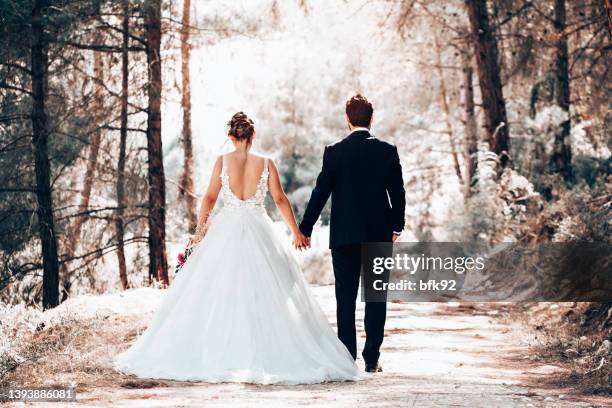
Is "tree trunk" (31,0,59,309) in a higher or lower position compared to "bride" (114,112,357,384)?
higher

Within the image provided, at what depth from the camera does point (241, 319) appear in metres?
7.56

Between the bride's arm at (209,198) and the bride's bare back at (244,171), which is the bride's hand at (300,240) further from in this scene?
the bride's arm at (209,198)

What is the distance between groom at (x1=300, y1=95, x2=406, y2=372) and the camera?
772 centimetres

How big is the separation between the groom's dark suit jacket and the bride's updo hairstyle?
2.36 ft

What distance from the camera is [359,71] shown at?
37688 millimetres

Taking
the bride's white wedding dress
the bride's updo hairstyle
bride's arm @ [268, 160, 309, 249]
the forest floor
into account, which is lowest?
the forest floor

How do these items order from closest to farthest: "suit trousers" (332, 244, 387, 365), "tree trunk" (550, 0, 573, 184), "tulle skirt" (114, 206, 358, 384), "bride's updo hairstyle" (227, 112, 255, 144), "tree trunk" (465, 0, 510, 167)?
"tulle skirt" (114, 206, 358, 384) → "suit trousers" (332, 244, 387, 365) → "bride's updo hairstyle" (227, 112, 255, 144) → "tree trunk" (465, 0, 510, 167) → "tree trunk" (550, 0, 573, 184)

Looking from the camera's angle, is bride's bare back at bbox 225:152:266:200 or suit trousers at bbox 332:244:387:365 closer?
suit trousers at bbox 332:244:387:365

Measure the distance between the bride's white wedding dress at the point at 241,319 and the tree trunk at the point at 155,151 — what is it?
887 cm

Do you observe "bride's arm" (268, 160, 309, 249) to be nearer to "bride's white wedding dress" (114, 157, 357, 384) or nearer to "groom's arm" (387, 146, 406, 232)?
"bride's white wedding dress" (114, 157, 357, 384)

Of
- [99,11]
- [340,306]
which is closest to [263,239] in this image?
[340,306]

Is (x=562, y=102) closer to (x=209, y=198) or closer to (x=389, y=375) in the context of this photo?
(x=209, y=198)

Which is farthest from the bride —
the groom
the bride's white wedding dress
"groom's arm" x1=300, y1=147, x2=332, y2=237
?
the groom

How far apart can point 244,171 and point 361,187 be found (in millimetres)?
1068
